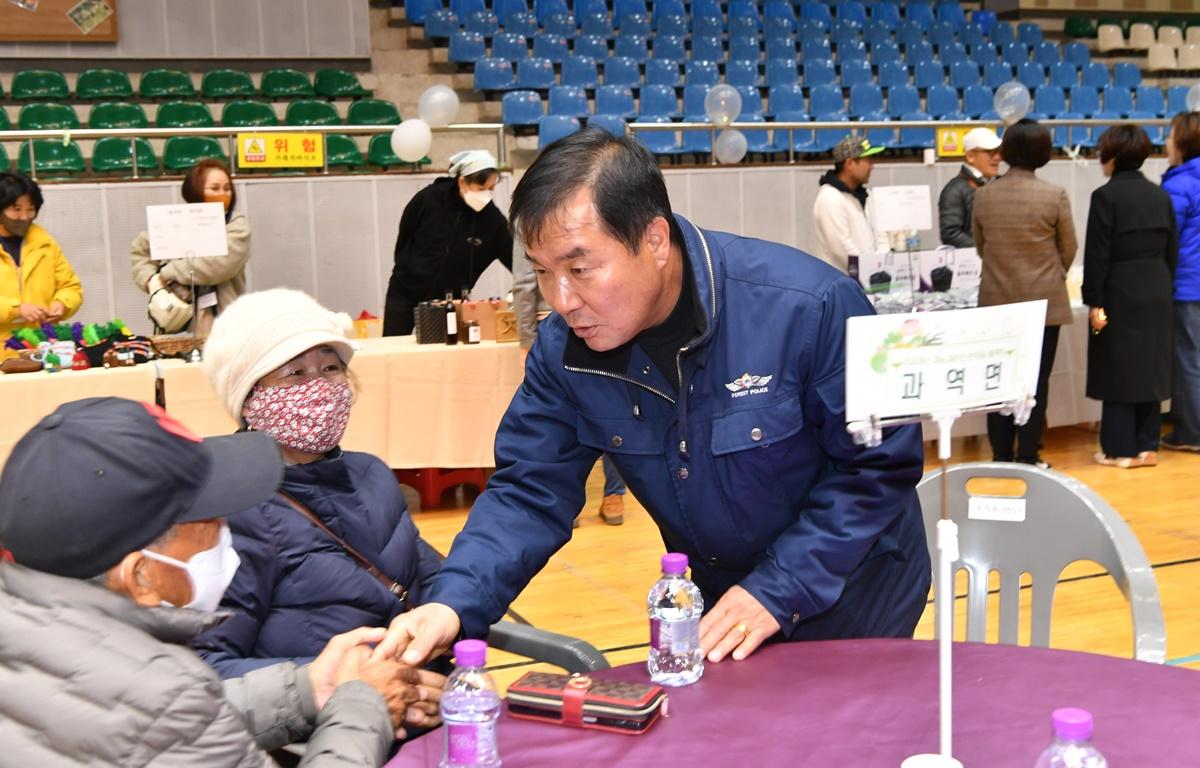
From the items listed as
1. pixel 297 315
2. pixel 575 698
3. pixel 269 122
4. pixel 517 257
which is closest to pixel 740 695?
pixel 575 698

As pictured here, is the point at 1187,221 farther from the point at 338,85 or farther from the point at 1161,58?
the point at 1161,58

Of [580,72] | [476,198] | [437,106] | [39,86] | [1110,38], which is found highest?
[1110,38]

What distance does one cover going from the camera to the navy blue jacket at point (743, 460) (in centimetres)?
184

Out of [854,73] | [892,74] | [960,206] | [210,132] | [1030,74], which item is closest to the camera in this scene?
[960,206]

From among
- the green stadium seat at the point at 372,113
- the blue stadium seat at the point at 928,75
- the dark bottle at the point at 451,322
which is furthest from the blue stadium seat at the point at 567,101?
the dark bottle at the point at 451,322

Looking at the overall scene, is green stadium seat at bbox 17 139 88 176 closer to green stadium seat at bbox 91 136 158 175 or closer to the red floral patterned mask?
green stadium seat at bbox 91 136 158 175

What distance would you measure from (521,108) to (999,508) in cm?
831

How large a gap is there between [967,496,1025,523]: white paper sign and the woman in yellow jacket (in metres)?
4.46

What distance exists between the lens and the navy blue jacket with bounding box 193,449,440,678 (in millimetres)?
1971

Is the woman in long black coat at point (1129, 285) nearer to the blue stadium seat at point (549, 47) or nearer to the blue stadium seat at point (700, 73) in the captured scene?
the blue stadium seat at point (700, 73)

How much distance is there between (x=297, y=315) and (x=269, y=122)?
316 inches

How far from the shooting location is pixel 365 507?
2.21 m

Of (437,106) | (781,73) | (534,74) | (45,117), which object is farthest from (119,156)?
(781,73)

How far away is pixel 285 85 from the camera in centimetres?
1093
